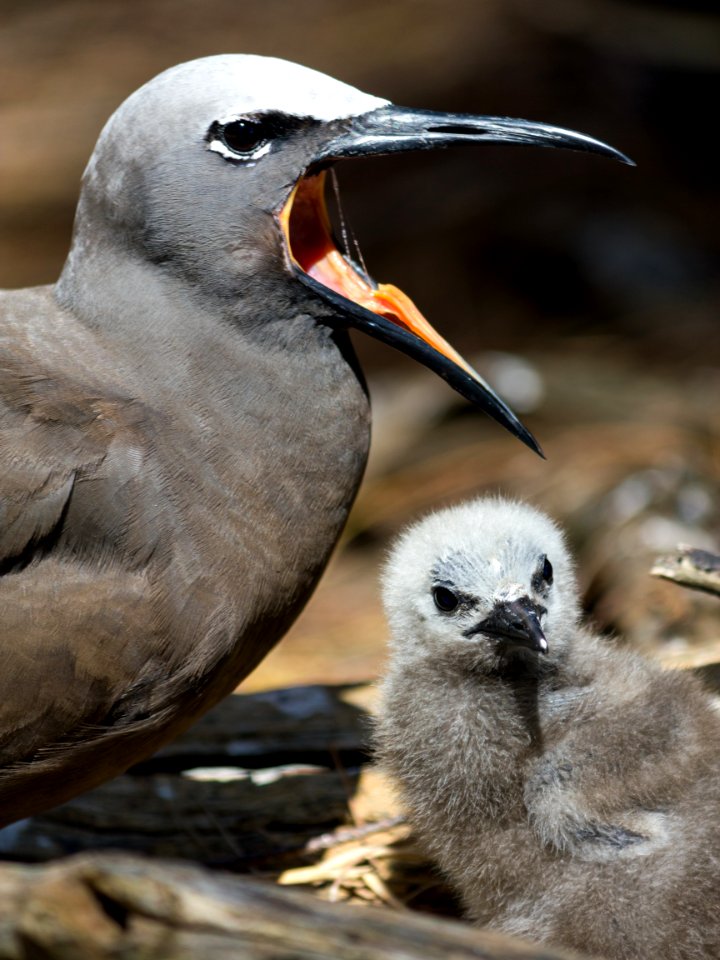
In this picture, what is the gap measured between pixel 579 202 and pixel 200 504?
6.28m

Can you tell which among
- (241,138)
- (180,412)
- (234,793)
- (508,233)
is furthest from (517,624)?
(508,233)

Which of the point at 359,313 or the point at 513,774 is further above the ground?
the point at 359,313

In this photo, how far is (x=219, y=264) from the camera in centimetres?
308

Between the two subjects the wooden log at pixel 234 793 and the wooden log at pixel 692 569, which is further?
the wooden log at pixel 234 793

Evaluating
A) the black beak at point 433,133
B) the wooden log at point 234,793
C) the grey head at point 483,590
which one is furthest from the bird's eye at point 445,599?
the black beak at point 433,133

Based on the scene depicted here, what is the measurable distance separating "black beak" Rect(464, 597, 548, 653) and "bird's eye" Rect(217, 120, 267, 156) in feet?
3.80

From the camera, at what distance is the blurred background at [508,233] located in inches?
Answer: 197

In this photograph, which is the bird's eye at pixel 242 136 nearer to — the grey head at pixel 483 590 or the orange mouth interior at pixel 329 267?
the orange mouth interior at pixel 329 267

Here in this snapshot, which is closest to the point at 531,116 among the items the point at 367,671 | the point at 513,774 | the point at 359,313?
the point at 367,671

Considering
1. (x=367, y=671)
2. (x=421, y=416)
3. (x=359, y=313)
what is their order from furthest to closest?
1. (x=421, y=416)
2. (x=367, y=671)
3. (x=359, y=313)

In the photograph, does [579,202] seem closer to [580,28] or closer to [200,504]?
[580,28]

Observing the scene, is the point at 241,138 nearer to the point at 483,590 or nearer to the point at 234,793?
the point at 483,590

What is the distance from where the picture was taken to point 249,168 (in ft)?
10.1

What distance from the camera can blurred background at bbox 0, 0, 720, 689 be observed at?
500 centimetres
